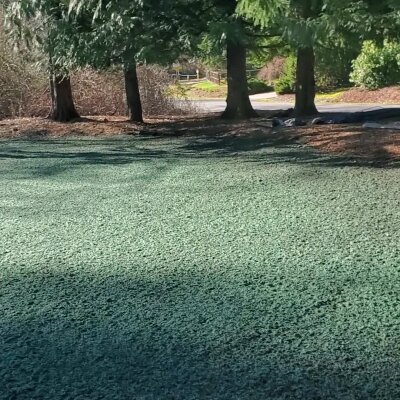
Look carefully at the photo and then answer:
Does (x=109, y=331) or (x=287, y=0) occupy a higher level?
(x=287, y=0)

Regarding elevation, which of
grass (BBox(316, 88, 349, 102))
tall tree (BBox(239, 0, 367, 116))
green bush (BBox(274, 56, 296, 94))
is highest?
tall tree (BBox(239, 0, 367, 116))

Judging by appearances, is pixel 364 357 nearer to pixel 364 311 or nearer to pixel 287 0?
pixel 364 311

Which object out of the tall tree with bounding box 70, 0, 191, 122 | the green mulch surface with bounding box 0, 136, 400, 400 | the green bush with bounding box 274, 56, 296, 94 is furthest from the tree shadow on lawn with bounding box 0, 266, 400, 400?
the green bush with bounding box 274, 56, 296, 94

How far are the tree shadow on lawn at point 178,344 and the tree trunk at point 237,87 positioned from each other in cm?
1285

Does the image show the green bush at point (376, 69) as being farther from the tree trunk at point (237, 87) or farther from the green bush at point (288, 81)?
the tree trunk at point (237, 87)

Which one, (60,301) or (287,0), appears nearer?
(60,301)

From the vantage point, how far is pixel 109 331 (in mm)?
3107

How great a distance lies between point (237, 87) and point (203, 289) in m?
13.2

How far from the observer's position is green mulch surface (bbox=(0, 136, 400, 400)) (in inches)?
102

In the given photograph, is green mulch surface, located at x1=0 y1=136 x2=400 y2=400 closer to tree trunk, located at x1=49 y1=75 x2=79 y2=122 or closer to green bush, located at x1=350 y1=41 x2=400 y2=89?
tree trunk, located at x1=49 y1=75 x2=79 y2=122

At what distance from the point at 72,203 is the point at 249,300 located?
11.3 ft

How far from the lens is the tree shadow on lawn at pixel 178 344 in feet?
8.20

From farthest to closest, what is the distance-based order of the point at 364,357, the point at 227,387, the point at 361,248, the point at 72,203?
the point at 72,203, the point at 361,248, the point at 364,357, the point at 227,387

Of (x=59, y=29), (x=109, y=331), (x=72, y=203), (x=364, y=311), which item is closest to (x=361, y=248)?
(x=364, y=311)
